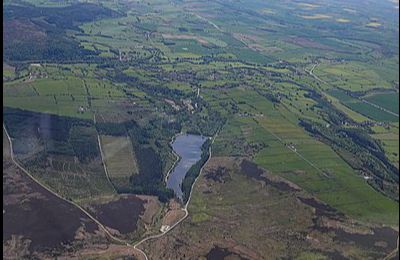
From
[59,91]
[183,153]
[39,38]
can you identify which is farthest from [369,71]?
[39,38]

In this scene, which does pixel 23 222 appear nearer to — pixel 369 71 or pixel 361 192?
pixel 361 192

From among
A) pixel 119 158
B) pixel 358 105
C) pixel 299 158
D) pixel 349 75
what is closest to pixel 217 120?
pixel 299 158

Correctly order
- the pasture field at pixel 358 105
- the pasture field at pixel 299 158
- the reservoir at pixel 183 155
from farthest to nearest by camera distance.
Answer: the pasture field at pixel 358 105, the reservoir at pixel 183 155, the pasture field at pixel 299 158

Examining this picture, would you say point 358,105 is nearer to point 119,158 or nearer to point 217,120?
point 217,120

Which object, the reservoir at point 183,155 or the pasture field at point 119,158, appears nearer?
the pasture field at point 119,158

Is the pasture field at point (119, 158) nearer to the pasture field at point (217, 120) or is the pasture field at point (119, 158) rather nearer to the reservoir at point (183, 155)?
the pasture field at point (217, 120)

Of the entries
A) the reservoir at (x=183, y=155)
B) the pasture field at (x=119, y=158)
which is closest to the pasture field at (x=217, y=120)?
the pasture field at (x=119, y=158)

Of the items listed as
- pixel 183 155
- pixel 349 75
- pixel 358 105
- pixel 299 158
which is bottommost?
pixel 183 155
